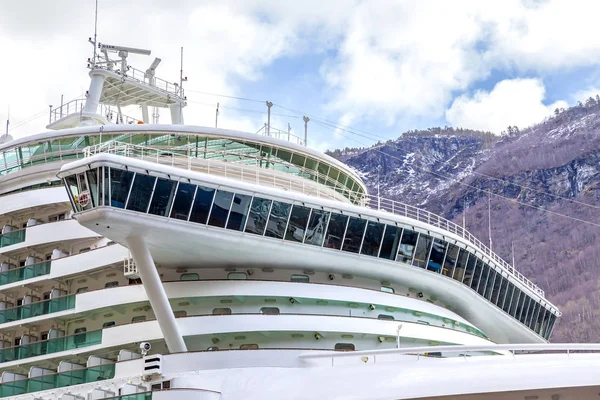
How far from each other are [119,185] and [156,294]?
9.89ft

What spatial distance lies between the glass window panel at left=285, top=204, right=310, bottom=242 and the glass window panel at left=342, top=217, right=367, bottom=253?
147cm

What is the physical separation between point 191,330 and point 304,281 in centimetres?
410

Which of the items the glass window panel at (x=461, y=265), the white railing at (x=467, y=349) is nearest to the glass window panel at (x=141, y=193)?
the white railing at (x=467, y=349)

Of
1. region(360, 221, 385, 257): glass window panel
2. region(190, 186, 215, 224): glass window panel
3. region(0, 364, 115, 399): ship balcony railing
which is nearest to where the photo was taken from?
region(190, 186, 215, 224): glass window panel

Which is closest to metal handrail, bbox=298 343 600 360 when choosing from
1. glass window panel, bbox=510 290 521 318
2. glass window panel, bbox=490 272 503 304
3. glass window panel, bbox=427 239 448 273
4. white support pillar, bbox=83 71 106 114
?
glass window panel, bbox=427 239 448 273

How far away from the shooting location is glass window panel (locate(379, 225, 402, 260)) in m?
28.4

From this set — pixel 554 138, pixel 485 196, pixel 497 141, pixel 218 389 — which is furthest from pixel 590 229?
pixel 218 389

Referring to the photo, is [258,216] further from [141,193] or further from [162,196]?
[141,193]

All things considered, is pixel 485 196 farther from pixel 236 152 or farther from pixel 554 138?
pixel 236 152

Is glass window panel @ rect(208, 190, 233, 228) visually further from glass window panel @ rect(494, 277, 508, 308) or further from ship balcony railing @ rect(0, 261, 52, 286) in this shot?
glass window panel @ rect(494, 277, 508, 308)

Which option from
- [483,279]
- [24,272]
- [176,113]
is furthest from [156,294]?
[176,113]

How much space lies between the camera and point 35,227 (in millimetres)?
30641

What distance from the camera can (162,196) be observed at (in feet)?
81.7

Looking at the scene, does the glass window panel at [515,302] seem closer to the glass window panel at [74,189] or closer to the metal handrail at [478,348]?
the metal handrail at [478,348]
